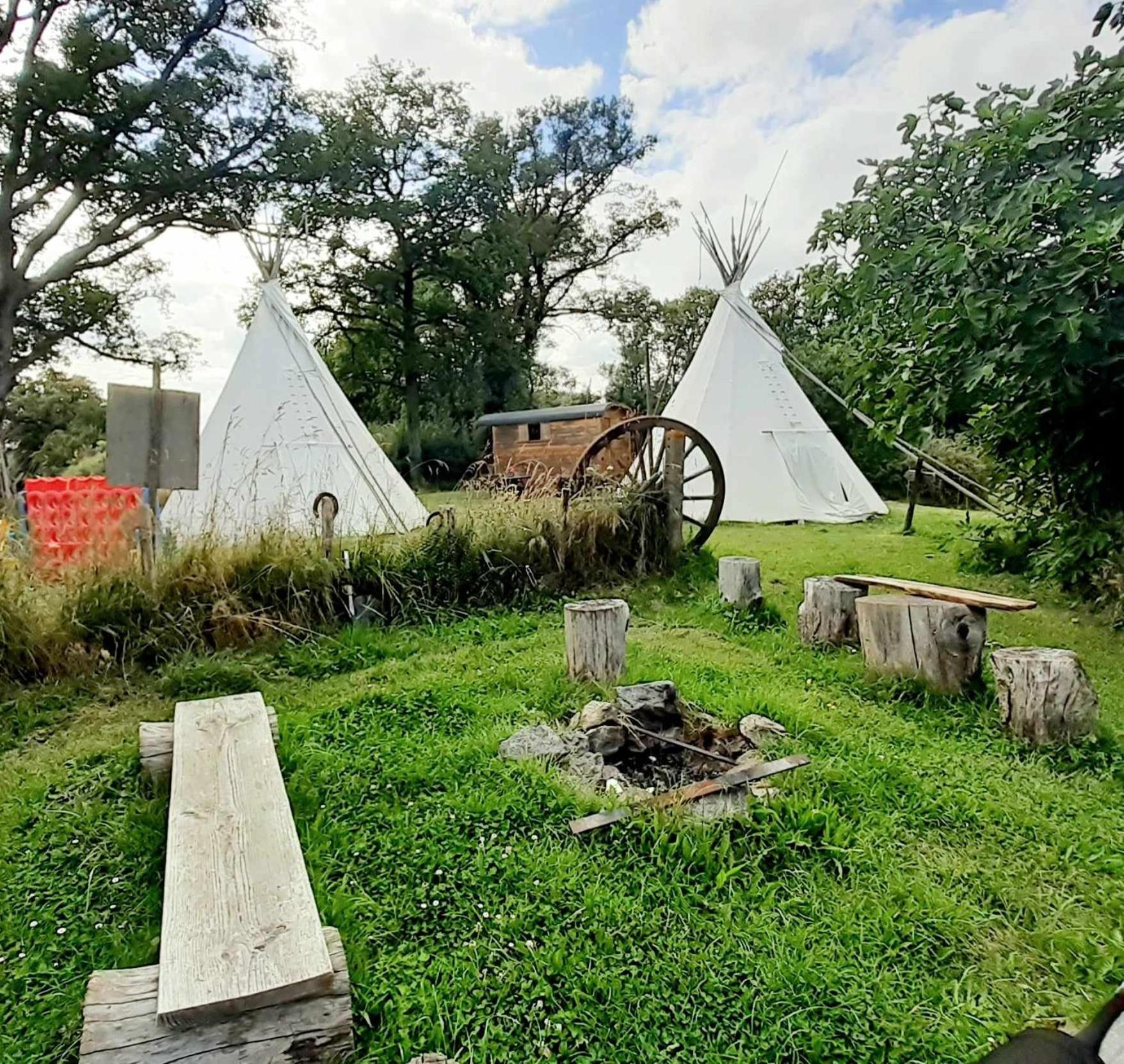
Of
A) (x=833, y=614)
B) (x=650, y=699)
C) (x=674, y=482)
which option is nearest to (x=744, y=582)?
(x=833, y=614)

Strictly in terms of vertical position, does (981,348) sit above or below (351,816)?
above

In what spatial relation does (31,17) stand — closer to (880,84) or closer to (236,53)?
(236,53)

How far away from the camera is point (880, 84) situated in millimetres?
5078

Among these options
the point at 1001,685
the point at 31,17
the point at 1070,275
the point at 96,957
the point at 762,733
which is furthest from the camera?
the point at 31,17

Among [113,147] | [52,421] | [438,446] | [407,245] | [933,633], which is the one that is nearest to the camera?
[933,633]

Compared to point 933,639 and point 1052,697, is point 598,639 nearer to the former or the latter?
point 933,639

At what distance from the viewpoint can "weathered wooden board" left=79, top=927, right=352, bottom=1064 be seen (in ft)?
3.44

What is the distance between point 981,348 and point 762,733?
272cm

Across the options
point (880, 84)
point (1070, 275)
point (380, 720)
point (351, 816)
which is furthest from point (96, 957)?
point (880, 84)

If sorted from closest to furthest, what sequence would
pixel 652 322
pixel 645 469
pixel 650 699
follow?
pixel 650 699 → pixel 645 469 → pixel 652 322

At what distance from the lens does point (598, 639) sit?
3.02m

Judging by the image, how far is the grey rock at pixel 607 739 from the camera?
96.2 inches

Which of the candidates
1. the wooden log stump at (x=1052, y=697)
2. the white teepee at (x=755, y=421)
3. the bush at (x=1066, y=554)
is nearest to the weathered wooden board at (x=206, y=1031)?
the wooden log stump at (x=1052, y=697)

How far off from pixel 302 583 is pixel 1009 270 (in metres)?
4.12
